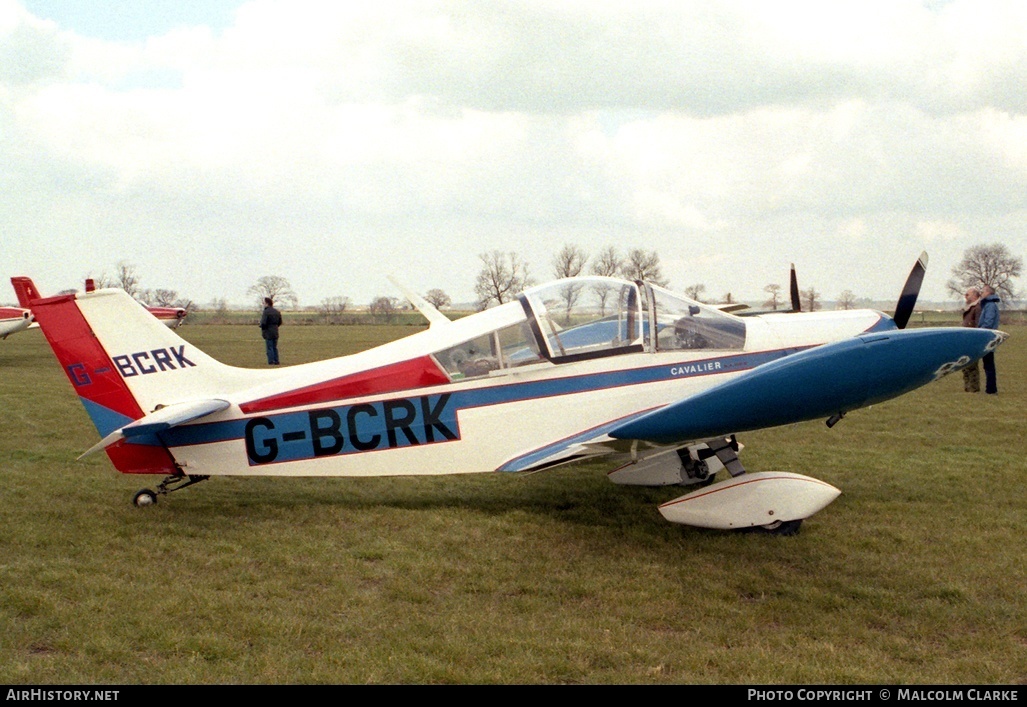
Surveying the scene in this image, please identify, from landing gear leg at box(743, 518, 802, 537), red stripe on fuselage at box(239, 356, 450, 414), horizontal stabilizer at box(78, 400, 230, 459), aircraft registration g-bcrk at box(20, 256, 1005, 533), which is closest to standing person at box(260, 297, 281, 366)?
aircraft registration g-bcrk at box(20, 256, 1005, 533)

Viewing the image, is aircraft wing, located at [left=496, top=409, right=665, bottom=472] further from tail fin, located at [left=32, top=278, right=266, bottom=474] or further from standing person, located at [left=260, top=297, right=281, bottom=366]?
standing person, located at [left=260, top=297, right=281, bottom=366]

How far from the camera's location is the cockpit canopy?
6320 mm

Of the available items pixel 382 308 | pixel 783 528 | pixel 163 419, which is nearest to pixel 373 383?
pixel 163 419

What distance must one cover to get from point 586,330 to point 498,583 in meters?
2.25

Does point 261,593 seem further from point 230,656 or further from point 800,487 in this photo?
point 800,487

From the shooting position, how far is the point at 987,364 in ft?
48.4

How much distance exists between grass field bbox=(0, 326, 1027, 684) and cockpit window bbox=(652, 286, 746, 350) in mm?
1485

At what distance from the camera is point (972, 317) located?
13.9 m

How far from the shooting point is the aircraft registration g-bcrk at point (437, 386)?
6270 mm

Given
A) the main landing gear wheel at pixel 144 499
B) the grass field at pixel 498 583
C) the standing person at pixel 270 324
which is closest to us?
the grass field at pixel 498 583

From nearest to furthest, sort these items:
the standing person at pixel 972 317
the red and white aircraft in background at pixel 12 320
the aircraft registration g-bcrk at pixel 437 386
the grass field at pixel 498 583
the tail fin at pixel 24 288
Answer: the grass field at pixel 498 583 < the aircraft registration g-bcrk at pixel 437 386 < the standing person at pixel 972 317 < the red and white aircraft in background at pixel 12 320 < the tail fin at pixel 24 288

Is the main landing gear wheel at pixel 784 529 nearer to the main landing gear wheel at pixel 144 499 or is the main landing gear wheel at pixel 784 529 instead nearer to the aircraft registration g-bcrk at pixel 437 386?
the aircraft registration g-bcrk at pixel 437 386

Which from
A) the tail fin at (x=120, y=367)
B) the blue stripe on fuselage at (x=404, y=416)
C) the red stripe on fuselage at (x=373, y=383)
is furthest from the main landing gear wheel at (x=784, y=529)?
the tail fin at (x=120, y=367)

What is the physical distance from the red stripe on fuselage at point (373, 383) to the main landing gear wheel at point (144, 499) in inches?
57.3
